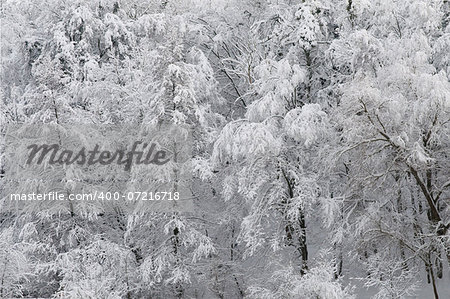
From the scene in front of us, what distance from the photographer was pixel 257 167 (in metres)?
17.7

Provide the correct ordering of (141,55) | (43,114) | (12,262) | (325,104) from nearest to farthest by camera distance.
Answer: (12,262), (43,114), (325,104), (141,55)

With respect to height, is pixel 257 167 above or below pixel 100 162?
below

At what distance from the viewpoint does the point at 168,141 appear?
658 inches

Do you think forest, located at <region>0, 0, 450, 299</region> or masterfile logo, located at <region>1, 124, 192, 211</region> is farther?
masterfile logo, located at <region>1, 124, 192, 211</region>

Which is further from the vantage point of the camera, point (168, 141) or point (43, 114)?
point (168, 141)

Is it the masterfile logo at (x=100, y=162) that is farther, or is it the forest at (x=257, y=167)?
the masterfile logo at (x=100, y=162)

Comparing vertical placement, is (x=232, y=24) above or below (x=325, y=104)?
above

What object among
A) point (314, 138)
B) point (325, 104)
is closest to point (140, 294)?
point (314, 138)

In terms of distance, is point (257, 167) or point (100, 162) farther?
point (257, 167)

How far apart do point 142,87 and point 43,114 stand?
363cm

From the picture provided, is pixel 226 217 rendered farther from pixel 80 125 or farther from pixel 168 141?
pixel 80 125

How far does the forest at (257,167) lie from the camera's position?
15289 mm

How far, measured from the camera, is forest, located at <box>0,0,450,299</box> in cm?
1529

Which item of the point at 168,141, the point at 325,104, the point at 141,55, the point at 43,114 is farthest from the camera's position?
the point at 141,55
